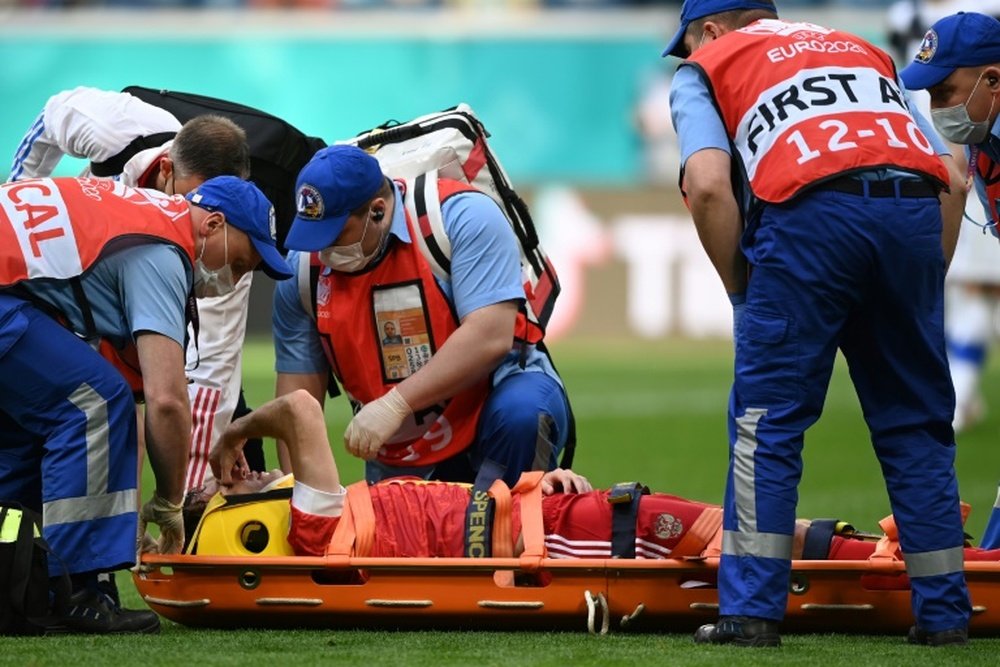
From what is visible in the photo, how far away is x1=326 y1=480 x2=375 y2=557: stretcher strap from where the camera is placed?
4.78m

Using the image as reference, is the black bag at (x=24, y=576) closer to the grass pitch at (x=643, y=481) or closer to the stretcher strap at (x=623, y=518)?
the grass pitch at (x=643, y=481)

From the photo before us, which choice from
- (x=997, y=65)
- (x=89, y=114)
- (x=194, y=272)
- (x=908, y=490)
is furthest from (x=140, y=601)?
(x=997, y=65)

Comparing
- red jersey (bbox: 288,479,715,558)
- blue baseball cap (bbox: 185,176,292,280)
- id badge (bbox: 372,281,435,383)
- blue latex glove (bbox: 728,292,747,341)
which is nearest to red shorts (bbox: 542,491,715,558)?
red jersey (bbox: 288,479,715,558)

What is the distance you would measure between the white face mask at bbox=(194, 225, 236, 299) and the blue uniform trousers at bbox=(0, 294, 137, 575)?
1.36 ft

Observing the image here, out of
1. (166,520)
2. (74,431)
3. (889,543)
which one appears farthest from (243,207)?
→ (889,543)

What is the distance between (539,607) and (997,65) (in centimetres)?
203

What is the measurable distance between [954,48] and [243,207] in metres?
2.05

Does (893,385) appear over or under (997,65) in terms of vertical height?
under

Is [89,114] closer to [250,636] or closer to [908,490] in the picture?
[250,636]

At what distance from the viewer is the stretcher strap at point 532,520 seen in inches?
183

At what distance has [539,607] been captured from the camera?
15.3 feet

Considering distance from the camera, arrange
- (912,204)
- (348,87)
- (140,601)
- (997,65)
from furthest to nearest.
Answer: (348,87) → (140,601) → (997,65) → (912,204)

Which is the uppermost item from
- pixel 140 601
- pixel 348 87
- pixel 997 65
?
pixel 348 87

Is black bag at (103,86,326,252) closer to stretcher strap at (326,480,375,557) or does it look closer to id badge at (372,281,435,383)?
id badge at (372,281,435,383)
